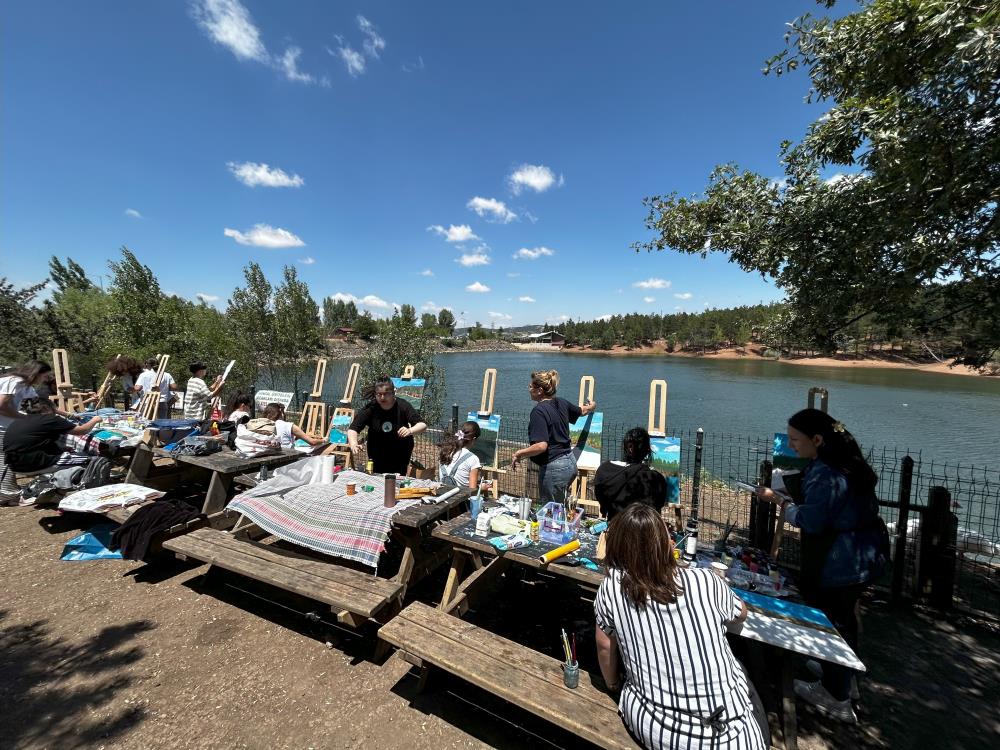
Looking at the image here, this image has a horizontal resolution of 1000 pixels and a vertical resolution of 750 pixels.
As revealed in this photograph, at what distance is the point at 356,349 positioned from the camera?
54.7 metres

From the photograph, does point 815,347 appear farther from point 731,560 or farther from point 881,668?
point 881,668

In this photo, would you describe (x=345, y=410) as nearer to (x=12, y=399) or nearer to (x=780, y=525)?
(x=12, y=399)

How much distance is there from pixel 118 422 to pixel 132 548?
3460 millimetres

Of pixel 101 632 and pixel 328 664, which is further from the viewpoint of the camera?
pixel 101 632

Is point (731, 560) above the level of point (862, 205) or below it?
below

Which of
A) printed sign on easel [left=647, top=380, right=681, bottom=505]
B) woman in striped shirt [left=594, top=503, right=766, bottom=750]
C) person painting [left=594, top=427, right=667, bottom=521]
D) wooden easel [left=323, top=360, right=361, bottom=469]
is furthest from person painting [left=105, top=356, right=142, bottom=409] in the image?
woman in striped shirt [left=594, top=503, right=766, bottom=750]

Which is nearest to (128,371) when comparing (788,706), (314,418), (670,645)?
(314,418)

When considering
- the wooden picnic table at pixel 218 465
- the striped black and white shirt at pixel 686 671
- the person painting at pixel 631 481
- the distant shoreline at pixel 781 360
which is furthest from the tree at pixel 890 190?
the distant shoreline at pixel 781 360

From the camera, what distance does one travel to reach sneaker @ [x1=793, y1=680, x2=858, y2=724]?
2275 millimetres

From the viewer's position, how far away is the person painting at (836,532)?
2.20m

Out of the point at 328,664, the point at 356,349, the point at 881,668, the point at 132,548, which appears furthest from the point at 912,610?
the point at 356,349

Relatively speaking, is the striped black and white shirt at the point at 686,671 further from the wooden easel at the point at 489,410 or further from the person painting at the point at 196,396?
the person painting at the point at 196,396

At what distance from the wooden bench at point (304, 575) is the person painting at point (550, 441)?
1608 millimetres

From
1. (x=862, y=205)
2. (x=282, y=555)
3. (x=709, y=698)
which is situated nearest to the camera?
(x=709, y=698)
